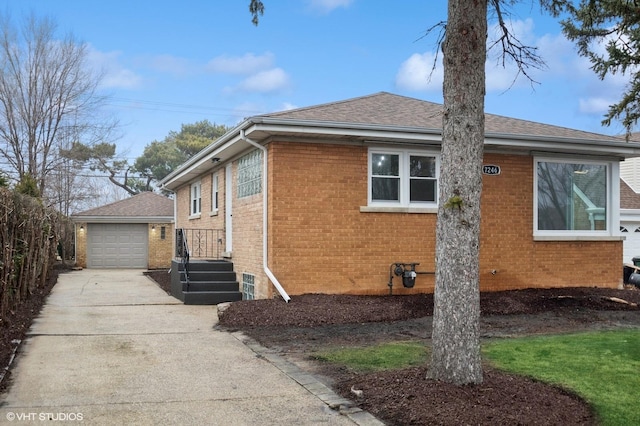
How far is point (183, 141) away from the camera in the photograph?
164 ft

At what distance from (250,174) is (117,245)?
55.7 ft

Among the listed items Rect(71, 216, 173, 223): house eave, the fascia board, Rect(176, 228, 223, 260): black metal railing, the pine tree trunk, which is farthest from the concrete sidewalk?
Rect(71, 216, 173, 223): house eave

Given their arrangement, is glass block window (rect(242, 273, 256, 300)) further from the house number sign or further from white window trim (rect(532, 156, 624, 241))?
white window trim (rect(532, 156, 624, 241))

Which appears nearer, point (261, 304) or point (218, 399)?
point (218, 399)

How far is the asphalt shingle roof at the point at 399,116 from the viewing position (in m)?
11.6

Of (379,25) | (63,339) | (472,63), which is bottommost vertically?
(63,339)

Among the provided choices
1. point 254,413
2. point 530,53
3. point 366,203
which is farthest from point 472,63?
point 366,203

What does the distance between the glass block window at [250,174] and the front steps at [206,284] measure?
1.87 metres

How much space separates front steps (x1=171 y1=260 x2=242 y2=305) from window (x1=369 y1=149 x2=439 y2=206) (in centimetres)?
394

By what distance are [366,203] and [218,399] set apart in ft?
22.6

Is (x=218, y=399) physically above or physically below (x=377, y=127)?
below

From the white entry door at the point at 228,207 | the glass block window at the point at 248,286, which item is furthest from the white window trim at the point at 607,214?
the white entry door at the point at 228,207

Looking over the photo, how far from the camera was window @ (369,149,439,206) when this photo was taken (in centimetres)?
1200

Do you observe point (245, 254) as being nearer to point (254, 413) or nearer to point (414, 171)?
point (414, 171)
